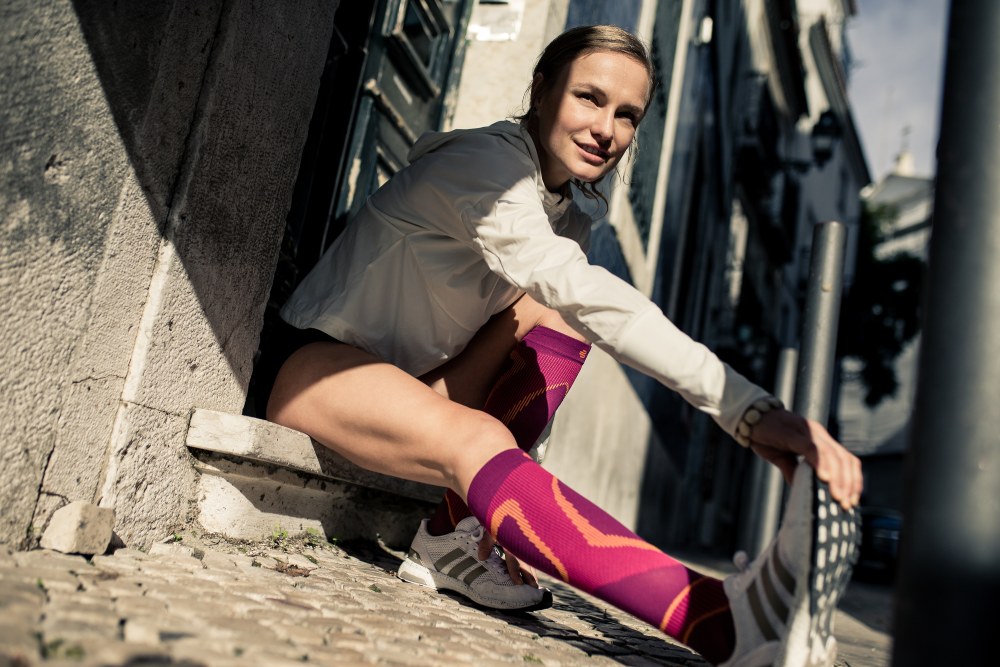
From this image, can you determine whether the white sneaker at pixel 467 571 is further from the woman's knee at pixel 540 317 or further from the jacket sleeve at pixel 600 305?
the jacket sleeve at pixel 600 305

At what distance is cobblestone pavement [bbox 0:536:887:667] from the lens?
1188 millimetres

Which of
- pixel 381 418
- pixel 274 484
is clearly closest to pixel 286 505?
pixel 274 484

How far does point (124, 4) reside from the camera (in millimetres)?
1768

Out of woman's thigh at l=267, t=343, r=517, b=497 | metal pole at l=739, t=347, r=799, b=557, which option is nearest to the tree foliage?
metal pole at l=739, t=347, r=799, b=557

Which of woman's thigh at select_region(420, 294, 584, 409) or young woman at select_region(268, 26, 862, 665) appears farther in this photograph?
woman's thigh at select_region(420, 294, 584, 409)

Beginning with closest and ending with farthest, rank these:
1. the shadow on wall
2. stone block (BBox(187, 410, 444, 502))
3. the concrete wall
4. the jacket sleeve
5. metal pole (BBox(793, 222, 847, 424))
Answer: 1. the jacket sleeve
2. the concrete wall
3. the shadow on wall
4. stone block (BBox(187, 410, 444, 502))
5. metal pole (BBox(793, 222, 847, 424))

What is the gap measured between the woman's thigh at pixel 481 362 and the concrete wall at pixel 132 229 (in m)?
0.49

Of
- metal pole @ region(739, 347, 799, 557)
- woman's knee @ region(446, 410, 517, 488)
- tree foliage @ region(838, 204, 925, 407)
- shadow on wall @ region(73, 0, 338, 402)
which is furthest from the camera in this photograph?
tree foliage @ region(838, 204, 925, 407)

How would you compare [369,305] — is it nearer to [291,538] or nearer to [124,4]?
[291,538]

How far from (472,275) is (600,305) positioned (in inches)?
28.1

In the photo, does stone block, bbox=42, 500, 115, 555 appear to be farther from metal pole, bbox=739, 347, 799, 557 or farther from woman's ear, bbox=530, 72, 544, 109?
metal pole, bbox=739, 347, 799, 557

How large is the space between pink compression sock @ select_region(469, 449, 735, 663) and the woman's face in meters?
0.78

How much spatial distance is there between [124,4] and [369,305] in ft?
2.65

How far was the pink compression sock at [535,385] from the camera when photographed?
218 cm
